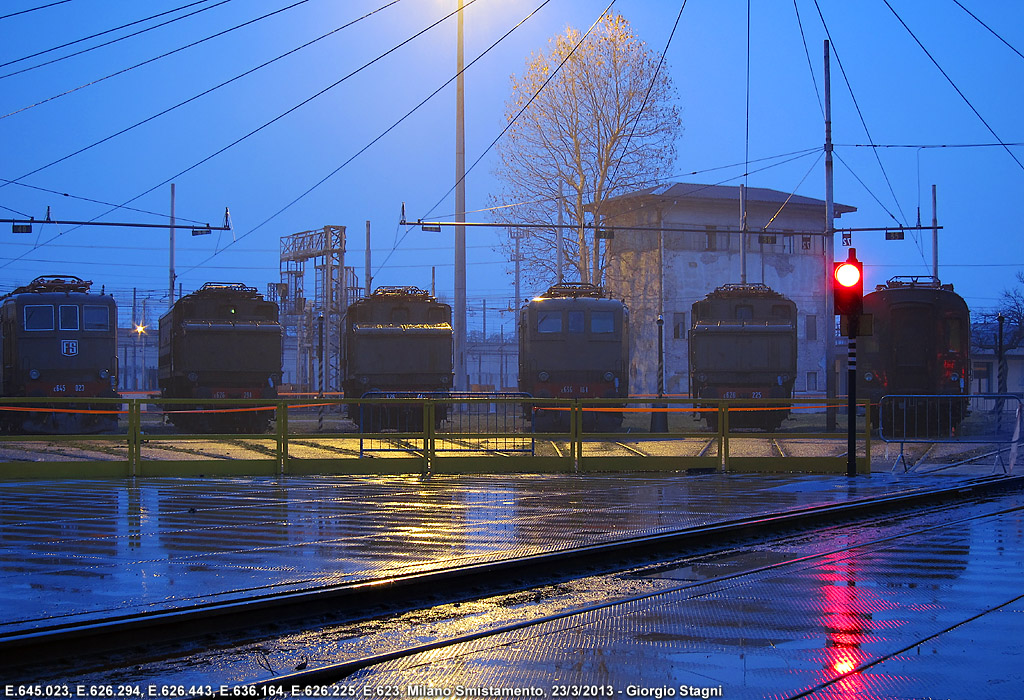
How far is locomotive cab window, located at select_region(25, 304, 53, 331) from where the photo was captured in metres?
30.2

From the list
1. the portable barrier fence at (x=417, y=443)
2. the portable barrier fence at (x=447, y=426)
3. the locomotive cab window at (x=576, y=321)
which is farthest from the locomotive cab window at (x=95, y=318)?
the portable barrier fence at (x=447, y=426)

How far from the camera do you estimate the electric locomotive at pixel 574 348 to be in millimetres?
31797

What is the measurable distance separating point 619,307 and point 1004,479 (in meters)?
16.1

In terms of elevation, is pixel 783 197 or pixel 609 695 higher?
pixel 783 197

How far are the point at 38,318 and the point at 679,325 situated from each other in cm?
4159

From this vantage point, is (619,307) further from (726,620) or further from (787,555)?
(726,620)

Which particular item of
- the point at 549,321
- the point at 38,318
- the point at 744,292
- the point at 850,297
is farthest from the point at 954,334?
the point at 38,318

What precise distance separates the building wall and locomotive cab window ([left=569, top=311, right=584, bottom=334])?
89.4 ft

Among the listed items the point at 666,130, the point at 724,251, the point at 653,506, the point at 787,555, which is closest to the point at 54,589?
the point at 787,555

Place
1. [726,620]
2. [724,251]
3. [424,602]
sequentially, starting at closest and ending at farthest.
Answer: [726,620]
[424,602]
[724,251]

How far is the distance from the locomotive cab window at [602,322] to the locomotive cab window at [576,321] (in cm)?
31

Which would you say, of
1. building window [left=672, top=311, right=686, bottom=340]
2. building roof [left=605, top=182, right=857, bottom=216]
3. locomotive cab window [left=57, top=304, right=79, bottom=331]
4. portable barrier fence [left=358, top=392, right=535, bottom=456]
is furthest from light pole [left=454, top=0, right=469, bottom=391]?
building window [left=672, top=311, right=686, bottom=340]

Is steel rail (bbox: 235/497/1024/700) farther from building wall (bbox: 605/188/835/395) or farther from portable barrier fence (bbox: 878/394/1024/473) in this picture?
building wall (bbox: 605/188/835/395)

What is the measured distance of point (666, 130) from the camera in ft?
153
